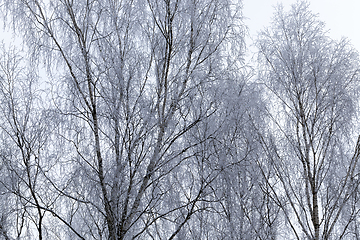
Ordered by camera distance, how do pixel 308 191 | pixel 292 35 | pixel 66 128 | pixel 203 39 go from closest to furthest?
pixel 66 128 → pixel 203 39 → pixel 308 191 → pixel 292 35

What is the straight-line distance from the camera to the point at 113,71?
4.41 meters

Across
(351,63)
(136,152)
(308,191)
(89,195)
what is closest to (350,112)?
(351,63)

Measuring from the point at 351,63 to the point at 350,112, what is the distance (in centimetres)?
89

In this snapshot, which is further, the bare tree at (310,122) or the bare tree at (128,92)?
the bare tree at (310,122)

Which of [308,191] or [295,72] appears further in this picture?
[295,72]

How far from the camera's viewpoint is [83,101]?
4.53 m

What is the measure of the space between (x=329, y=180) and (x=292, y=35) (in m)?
2.59

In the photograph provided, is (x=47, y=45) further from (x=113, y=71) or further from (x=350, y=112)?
(x=350, y=112)

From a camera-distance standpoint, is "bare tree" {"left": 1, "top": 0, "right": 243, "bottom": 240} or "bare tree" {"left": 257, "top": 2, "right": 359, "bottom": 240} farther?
"bare tree" {"left": 257, "top": 2, "right": 359, "bottom": 240}

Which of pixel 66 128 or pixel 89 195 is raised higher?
pixel 66 128

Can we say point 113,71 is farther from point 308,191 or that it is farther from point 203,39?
point 308,191

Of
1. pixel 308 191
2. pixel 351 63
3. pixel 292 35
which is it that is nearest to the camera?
pixel 308 191

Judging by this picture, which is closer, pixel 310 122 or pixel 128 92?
pixel 128 92

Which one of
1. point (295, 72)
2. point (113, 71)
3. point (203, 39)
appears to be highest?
point (295, 72)
